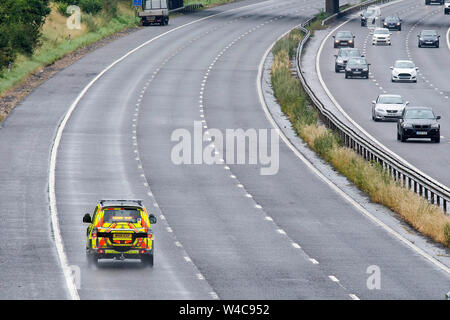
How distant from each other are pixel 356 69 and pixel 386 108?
772 inches

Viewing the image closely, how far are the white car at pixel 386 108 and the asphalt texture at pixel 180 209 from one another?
5.60 metres

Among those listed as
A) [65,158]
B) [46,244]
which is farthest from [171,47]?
[46,244]

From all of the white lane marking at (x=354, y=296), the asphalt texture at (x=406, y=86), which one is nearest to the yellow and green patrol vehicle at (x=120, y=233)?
the white lane marking at (x=354, y=296)

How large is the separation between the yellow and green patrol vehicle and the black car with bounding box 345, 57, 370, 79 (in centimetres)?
5300

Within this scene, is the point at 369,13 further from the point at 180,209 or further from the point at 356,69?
the point at 180,209

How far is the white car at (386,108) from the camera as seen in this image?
59.6 metres

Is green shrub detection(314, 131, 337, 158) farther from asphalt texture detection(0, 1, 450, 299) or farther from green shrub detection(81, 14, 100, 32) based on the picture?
green shrub detection(81, 14, 100, 32)

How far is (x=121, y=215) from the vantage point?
27.1 meters

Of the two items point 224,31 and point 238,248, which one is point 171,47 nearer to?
point 224,31

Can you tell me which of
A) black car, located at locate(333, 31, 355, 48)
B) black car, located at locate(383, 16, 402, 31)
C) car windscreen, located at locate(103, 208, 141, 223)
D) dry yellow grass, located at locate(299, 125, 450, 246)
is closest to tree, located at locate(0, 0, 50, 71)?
black car, located at locate(333, 31, 355, 48)

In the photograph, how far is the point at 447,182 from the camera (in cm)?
4181

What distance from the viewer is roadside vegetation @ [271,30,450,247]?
3415cm

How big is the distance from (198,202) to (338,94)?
1324 inches

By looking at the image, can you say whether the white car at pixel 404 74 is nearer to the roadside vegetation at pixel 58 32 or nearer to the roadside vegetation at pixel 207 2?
the roadside vegetation at pixel 58 32
